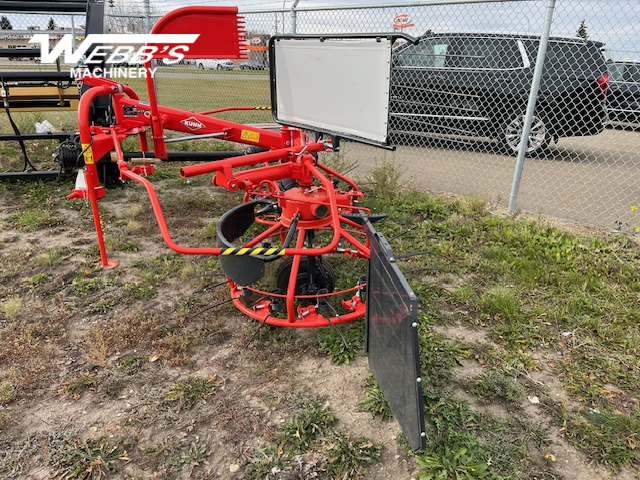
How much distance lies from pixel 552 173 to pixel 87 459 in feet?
22.7

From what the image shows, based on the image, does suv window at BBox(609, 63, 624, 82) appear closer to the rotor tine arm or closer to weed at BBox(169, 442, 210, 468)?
the rotor tine arm

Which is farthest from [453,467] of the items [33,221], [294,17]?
[294,17]

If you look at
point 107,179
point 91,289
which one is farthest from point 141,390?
point 107,179

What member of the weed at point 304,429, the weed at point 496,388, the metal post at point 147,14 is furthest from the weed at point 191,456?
the metal post at point 147,14

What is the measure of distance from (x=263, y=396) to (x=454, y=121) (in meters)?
5.80

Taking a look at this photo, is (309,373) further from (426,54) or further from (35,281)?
(426,54)

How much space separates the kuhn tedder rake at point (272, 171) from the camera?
2.95 metres

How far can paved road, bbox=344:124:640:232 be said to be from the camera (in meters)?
5.56

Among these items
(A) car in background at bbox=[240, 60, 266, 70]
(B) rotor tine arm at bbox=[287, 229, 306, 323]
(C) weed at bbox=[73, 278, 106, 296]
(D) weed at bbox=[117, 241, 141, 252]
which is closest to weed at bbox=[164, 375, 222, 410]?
(B) rotor tine arm at bbox=[287, 229, 306, 323]

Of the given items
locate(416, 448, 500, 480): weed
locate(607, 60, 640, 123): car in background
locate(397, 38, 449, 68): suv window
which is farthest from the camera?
locate(397, 38, 449, 68): suv window

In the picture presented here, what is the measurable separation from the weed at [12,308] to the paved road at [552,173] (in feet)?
13.8

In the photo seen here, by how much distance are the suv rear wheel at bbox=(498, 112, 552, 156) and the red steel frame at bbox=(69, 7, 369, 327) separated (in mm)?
4096

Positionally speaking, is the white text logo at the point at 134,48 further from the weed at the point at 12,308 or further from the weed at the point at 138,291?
the weed at the point at 12,308

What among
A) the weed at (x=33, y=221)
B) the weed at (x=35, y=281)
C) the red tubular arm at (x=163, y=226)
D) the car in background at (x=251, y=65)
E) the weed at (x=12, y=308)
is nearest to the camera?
the red tubular arm at (x=163, y=226)
